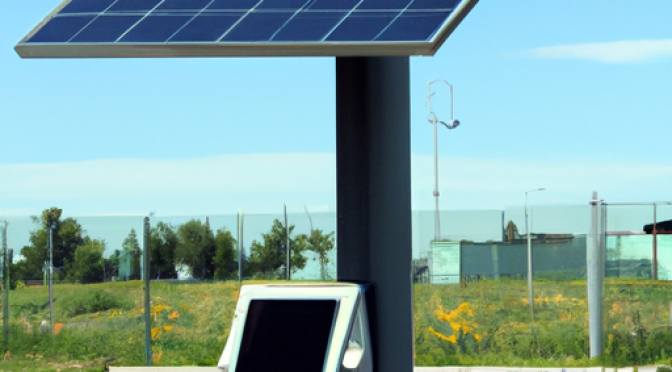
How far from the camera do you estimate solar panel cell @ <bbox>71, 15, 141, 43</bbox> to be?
3498 millimetres

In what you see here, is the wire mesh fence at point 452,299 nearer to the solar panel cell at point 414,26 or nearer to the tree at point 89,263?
the tree at point 89,263

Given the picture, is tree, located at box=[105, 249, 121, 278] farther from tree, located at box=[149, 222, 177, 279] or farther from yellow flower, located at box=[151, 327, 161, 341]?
yellow flower, located at box=[151, 327, 161, 341]

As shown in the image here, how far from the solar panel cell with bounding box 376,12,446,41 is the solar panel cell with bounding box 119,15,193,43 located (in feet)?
3.04

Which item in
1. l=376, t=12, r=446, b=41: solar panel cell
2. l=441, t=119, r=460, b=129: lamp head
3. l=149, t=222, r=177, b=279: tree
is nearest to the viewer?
l=376, t=12, r=446, b=41: solar panel cell

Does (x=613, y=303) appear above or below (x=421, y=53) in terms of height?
below

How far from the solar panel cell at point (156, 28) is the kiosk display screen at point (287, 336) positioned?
1408mm

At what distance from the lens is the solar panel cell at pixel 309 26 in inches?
135

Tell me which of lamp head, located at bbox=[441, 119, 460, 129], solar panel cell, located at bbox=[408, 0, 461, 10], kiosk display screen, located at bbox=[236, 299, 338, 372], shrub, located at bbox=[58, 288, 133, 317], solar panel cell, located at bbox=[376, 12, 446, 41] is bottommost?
shrub, located at bbox=[58, 288, 133, 317]

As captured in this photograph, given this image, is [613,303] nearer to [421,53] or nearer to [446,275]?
[446,275]

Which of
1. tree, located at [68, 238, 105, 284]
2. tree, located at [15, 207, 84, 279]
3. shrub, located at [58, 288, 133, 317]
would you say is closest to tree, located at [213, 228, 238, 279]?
shrub, located at [58, 288, 133, 317]

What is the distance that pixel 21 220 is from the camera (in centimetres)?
1088

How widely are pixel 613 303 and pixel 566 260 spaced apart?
3.18 ft

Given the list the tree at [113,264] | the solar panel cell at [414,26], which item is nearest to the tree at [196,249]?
the tree at [113,264]

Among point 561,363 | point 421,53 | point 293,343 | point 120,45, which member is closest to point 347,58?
point 421,53
